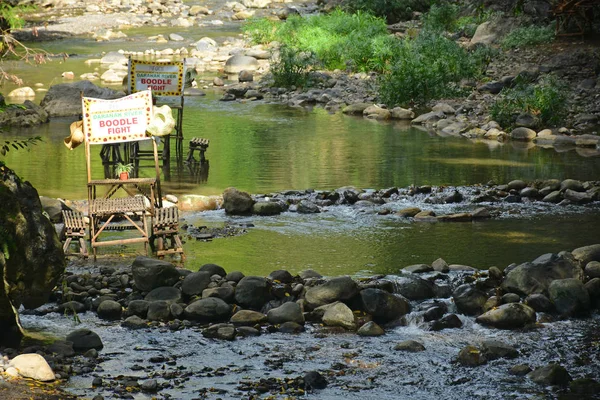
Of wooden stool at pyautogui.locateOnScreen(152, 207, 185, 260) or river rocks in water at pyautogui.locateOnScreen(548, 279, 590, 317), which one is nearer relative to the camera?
river rocks in water at pyautogui.locateOnScreen(548, 279, 590, 317)

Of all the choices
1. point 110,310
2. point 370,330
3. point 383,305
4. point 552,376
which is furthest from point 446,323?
point 110,310

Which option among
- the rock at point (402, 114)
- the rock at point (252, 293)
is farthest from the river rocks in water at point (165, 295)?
the rock at point (402, 114)

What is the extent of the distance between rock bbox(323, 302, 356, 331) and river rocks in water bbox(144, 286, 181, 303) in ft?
5.76

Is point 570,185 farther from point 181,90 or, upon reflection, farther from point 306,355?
point 306,355

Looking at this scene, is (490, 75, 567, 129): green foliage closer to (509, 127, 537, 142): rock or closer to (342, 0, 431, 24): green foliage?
(509, 127, 537, 142): rock

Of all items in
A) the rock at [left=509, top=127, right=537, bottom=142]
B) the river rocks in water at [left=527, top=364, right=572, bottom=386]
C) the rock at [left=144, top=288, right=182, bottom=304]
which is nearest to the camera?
the river rocks in water at [left=527, top=364, right=572, bottom=386]

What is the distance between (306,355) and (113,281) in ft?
10.6

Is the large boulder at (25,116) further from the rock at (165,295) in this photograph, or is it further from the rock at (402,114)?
the rock at (165,295)

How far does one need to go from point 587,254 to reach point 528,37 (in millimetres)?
18125

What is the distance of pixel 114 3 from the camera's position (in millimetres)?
54000

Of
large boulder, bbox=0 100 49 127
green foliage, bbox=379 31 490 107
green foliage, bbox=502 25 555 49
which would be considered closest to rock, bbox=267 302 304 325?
large boulder, bbox=0 100 49 127

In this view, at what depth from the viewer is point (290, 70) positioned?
97.3 feet

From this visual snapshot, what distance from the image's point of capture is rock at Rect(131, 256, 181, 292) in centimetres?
1100

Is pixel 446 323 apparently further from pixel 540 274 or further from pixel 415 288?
pixel 540 274
